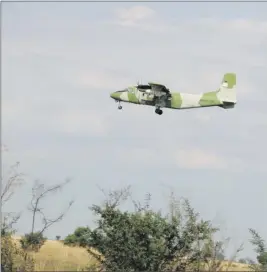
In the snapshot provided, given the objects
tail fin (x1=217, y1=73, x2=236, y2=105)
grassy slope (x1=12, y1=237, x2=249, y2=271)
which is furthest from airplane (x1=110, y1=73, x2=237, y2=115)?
grassy slope (x1=12, y1=237, x2=249, y2=271)

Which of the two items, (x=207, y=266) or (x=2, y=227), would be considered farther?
(x=2, y=227)

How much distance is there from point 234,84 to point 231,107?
1.57 metres

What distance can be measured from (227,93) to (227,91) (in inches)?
5.0

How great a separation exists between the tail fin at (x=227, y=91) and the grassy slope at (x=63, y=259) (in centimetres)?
658

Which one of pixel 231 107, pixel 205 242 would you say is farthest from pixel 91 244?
pixel 231 107

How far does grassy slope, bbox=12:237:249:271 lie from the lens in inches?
1820

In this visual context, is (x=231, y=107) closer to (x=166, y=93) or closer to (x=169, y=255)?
(x=166, y=93)

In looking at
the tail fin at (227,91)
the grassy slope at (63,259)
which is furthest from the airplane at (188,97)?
the grassy slope at (63,259)

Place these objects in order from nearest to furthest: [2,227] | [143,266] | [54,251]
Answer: [143,266] < [2,227] < [54,251]

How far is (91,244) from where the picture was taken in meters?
45.1

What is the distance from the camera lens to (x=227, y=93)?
4509 centimetres

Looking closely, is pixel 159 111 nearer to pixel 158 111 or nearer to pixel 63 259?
pixel 158 111

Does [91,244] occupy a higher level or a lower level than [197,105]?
lower

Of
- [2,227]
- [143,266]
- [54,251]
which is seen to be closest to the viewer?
[143,266]
